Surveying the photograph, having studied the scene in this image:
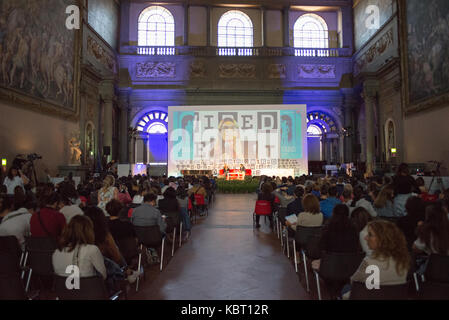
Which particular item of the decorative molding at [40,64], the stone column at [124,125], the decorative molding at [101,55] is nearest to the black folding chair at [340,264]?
the decorative molding at [40,64]

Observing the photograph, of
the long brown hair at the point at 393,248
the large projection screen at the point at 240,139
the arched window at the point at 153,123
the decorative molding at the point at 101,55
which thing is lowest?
the long brown hair at the point at 393,248

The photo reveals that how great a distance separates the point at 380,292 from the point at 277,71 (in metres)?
21.2

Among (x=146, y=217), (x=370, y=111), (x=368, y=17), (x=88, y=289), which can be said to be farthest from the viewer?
(x=368, y=17)

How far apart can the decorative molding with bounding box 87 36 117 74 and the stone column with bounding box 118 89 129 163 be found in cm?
168

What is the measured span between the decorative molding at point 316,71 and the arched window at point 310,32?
201 cm

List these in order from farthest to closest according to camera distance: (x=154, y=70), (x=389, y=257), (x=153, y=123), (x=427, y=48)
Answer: (x=153, y=123), (x=154, y=70), (x=427, y=48), (x=389, y=257)

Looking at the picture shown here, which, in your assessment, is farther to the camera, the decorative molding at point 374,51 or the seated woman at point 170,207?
the decorative molding at point 374,51

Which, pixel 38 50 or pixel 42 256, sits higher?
pixel 38 50

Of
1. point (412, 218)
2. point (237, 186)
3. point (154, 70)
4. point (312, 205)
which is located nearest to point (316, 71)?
point (154, 70)

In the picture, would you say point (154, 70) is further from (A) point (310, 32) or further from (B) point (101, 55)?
(A) point (310, 32)

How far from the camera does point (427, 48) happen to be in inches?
514

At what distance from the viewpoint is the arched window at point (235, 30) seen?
22.7 meters

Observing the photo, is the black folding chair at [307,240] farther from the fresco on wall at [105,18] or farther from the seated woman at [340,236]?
the fresco on wall at [105,18]
